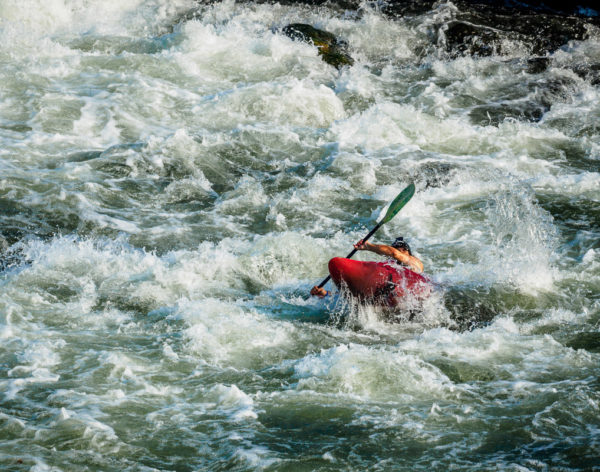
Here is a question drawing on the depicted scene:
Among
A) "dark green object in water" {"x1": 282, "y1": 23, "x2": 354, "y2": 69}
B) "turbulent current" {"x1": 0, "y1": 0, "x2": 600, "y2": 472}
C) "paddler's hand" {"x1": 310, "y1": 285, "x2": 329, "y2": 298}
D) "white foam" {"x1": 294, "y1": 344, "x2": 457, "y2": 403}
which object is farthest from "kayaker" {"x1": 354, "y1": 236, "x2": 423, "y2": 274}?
"dark green object in water" {"x1": 282, "y1": 23, "x2": 354, "y2": 69}

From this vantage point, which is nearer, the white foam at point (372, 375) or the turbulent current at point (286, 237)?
the turbulent current at point (286, 237)

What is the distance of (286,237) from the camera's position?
26.1ft

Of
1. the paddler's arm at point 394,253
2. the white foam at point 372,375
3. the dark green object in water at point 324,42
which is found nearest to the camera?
the white foam at point 372,375

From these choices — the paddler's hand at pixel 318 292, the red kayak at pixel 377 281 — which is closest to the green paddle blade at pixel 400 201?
the red kayak at pixel 377 281

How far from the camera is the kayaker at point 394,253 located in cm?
678

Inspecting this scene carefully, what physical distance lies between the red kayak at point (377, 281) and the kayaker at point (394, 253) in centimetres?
16

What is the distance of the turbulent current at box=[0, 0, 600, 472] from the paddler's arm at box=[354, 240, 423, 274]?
1.20 ft

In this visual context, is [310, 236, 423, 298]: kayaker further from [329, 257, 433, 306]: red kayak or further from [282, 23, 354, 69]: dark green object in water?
[282, 23, 354, 69]: dark green object in water

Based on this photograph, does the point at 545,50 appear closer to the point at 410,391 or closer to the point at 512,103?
the point at 512,103

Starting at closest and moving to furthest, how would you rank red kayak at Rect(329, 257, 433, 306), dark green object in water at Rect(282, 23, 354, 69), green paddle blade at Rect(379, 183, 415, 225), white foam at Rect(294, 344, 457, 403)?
1. white foam at Rect(294, 344, 457, 403)
2. red kayak at Rect(329, 257, 433, 306)
3. green paddle blade at Rect(379, 183, 415, 225)
4. dark green object in water at Rect(282, 23, 354, 69)

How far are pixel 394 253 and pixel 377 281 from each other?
0.39m

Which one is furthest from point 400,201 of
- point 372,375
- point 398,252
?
point 372,375

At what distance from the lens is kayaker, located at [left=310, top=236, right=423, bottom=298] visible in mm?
A: 6777

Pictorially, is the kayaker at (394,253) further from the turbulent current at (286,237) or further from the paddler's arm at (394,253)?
the turbulent current at (286,237)
